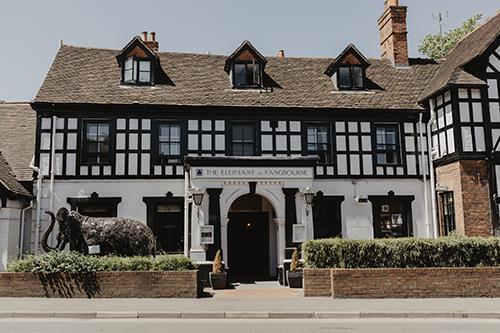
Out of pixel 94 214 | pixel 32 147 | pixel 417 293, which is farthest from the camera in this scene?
pixel 32 147

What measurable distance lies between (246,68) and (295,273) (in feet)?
31.0

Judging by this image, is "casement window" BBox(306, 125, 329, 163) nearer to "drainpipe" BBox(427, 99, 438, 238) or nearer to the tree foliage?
"drainpipe" BBox(427, 99, 438, 238)

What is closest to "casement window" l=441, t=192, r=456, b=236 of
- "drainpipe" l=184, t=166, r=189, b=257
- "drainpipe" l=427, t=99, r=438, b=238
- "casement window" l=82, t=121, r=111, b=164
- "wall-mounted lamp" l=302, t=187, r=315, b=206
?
"drainpipe" l=427, t=99, r=438, b=238

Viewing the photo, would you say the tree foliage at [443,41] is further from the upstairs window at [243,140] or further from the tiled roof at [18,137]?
the tiled roof at [18,137]

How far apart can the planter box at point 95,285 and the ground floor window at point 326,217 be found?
25.6 feet

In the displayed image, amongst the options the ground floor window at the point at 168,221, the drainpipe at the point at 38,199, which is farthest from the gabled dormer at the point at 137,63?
the ground floor window at the point at 168,221

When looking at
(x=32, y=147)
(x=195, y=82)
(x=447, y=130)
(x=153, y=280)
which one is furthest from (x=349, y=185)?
(x=32, y=147)

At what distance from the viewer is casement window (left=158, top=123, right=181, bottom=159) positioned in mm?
19188

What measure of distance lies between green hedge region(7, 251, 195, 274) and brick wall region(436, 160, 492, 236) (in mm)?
10199

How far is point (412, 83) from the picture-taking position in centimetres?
2184

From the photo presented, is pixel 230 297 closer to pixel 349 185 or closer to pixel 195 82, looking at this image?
pixel 349 185

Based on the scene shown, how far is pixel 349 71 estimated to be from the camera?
21312 mm

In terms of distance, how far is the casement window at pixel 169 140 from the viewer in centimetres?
1919

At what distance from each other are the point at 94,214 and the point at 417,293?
1202 cm
